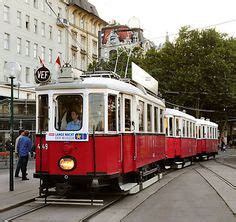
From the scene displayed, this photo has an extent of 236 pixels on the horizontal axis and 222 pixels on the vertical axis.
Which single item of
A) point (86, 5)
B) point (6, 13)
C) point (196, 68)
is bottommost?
point (196, 68)

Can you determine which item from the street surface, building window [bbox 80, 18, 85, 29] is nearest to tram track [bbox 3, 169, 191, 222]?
the street surface

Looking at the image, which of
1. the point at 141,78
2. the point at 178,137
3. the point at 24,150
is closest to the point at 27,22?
the point at 178,137

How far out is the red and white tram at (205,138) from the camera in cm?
3559

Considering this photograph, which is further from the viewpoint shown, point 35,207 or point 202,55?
point 202,55

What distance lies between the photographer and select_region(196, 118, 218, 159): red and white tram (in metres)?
35.6

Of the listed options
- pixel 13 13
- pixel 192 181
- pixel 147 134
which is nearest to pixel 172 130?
pixel 192 181

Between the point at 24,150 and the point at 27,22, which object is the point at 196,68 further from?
the point at 24,150

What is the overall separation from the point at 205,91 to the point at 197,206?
41.0m

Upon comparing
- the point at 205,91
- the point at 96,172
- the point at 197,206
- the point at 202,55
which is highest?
the point at 202,55

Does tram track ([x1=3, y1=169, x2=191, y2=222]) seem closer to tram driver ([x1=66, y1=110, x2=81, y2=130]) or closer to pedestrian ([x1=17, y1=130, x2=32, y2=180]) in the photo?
tram driver ([x1=66, y1=110, x2=81, y2=130])

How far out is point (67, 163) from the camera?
1180 cm

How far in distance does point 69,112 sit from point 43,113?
692mm

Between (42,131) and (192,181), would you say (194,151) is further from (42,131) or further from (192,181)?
(42,131)

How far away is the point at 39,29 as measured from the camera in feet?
191
